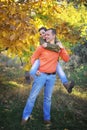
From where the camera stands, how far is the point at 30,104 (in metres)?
6.10

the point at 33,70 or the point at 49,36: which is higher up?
the point at 49,36

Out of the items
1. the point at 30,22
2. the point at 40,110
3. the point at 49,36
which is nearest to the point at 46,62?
Result: the point at 49,36

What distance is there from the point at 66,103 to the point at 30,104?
3102mm

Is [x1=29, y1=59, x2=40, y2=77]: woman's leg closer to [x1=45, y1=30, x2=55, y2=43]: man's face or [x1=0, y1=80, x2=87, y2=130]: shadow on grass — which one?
[x1=45, y1=30, x2=55, y2=43]: man's face

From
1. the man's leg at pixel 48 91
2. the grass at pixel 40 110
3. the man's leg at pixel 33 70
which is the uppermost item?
the man's leg at pixel 33 70

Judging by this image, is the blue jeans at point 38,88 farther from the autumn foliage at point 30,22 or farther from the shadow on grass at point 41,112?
the autumn foliage at point 30,22

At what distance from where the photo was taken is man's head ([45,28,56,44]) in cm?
596

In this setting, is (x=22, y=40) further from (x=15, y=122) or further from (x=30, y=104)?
(x=15, y=122)

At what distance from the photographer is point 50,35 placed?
598 cm

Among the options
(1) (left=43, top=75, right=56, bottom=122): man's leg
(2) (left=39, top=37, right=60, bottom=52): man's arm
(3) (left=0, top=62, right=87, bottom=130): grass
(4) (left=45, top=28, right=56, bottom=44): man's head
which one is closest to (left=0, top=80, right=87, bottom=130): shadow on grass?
(3) (left=0, top=62, right=87, bottom=130): grass

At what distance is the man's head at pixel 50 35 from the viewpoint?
19.5 feet

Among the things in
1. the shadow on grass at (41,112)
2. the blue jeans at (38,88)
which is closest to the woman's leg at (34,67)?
the blue jeans at (38,88)

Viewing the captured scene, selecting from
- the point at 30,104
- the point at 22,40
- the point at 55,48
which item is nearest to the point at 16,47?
the point at 22,40

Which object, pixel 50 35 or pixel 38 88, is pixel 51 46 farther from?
pixel 38 88
